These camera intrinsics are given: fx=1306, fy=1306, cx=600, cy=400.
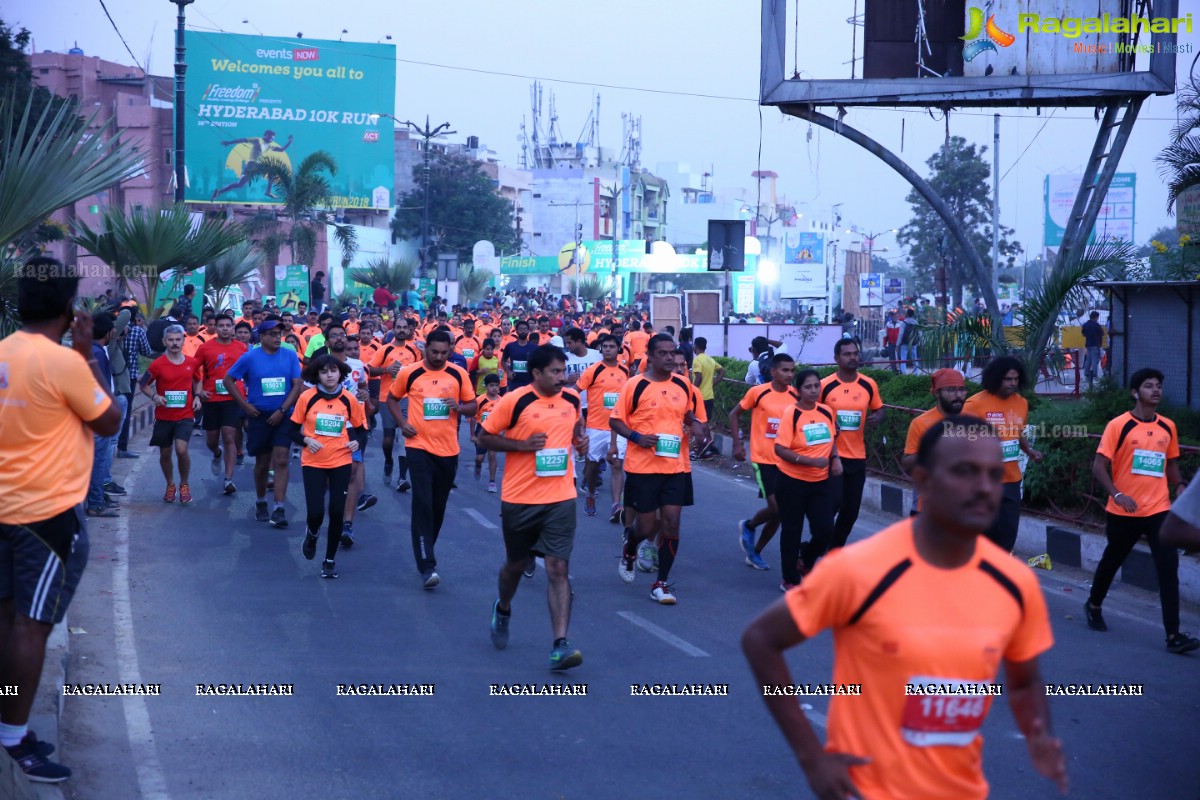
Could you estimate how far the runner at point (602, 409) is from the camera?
13.3 metres

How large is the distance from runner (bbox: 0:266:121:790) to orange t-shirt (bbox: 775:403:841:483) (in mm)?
5417

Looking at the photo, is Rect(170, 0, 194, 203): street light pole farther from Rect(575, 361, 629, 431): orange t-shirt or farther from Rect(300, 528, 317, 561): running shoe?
Rect(300, 528, 317, 561): running shoe

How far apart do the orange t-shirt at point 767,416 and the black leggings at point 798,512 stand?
2.03 feet

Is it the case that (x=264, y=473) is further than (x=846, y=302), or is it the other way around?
(x=846, y=302)

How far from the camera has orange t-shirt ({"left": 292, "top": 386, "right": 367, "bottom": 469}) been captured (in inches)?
404

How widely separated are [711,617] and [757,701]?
211cm

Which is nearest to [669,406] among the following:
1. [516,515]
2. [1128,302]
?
[516,515]

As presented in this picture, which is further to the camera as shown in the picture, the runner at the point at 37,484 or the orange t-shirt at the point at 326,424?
the orange t-shirt at the point at 326,424

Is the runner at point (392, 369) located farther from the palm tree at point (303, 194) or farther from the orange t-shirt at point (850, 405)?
the palm tree at point (303, 194)

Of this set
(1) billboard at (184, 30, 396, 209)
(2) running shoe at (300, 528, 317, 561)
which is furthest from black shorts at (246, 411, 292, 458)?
(1) billboard at (184, 30, 396, 209)

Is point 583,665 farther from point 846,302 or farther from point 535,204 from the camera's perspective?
point 535,204

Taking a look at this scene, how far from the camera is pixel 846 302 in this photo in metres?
69.5

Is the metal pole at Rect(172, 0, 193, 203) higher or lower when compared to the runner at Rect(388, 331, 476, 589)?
higher

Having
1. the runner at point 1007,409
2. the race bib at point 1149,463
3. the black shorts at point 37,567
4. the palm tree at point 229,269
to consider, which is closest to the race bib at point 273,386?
the runner at point 1007,409
